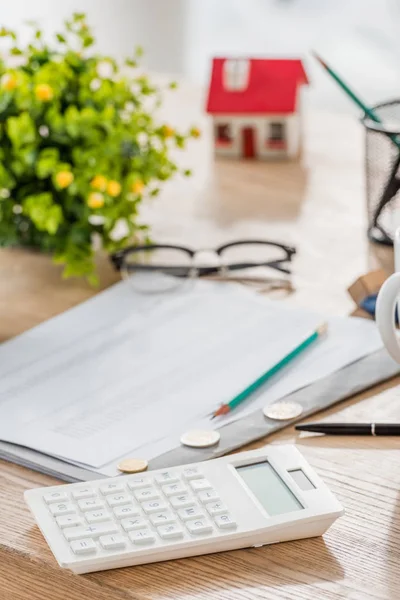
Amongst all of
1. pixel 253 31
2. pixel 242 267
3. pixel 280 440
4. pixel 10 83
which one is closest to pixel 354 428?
pixel 280 440

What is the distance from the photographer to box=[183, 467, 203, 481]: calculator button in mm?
746

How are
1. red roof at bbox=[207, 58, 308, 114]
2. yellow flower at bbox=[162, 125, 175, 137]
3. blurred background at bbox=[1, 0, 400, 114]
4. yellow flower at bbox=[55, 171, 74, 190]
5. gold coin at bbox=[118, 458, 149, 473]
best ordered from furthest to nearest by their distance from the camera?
blurred background at bbox=[1, 0, 400, 114] → red roof at bbox=[207, 58, 308, 114] → yellow flower at bbox=[162, 125, 175, 137] → yellow flower at bbox=[55, 171, 74, 190] → gold coin at bbox=[118, 458, 149, 473]

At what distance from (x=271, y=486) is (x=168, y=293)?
42cm

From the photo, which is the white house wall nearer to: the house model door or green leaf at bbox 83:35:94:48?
the house model door

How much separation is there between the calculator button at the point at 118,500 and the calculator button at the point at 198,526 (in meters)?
0.05

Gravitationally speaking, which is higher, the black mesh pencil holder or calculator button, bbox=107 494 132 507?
the black mesh pencil holder

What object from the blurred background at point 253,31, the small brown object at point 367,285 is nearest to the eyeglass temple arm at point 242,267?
the small brown object at point 367,285

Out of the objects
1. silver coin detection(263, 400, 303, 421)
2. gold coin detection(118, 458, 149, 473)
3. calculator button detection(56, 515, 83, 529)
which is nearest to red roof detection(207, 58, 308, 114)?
silver coin detection(263, 400, 303, 421)

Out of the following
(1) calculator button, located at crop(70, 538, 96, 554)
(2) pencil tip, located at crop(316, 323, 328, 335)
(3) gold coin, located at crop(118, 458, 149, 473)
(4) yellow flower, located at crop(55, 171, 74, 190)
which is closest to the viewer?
(1) calculator button, located at crop(70, 538, 96, 554)

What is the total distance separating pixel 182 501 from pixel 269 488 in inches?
2.8

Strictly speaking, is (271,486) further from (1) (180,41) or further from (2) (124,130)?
(1) (180,41)

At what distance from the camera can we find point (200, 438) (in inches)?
32.5

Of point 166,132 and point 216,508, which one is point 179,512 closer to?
point 216,508

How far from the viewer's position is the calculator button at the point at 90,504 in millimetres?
705
